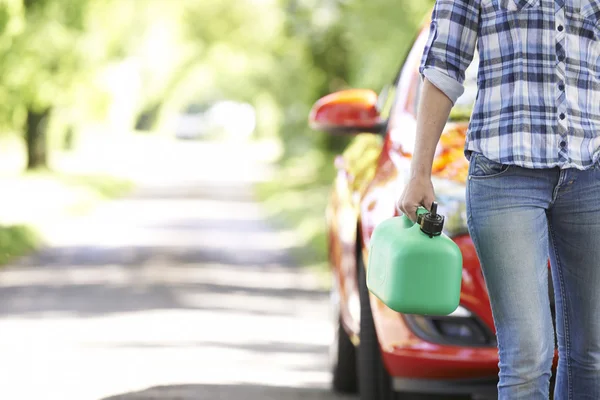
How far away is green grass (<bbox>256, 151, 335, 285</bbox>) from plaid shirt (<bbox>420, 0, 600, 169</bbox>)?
27.3 ft

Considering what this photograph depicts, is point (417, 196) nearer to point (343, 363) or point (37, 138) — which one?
point (343, 363)

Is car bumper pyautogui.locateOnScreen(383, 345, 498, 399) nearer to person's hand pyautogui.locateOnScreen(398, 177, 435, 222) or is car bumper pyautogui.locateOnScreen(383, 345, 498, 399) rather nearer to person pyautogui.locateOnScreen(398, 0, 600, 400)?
person pyautogui.locateOnScreen(398, 0, 600, 400)

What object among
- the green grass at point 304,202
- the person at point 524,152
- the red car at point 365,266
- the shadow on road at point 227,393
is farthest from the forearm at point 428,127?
the green grass at point 304,202

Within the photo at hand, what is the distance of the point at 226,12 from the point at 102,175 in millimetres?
18804

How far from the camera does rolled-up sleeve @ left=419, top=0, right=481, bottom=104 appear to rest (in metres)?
3.30

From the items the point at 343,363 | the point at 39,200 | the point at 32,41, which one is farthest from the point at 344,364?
the point at 39,200

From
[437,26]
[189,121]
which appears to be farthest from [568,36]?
[189,121]

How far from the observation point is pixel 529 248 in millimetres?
3215

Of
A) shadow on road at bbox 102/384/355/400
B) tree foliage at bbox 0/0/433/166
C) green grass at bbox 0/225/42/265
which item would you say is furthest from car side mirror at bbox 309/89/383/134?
green grass at bbox 0/225/42/265

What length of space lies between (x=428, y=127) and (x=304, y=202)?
60.7 feet

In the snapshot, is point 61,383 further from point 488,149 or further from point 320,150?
point 320,150

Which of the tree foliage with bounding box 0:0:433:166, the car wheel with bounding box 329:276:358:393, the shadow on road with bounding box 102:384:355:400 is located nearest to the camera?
the shadow on road with bounding box 102:384:355:400

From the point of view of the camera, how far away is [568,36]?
3.29 metres

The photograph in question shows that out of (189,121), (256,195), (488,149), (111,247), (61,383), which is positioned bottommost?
(189,121)
